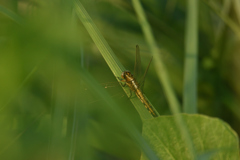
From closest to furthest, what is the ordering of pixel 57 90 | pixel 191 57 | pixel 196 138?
pixel 196 138
pixel 57 90
pixel 191 57

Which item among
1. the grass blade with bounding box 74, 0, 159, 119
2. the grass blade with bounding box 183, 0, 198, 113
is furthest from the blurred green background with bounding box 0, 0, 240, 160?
the grass blade with bounding box 183, 0, 198, 113

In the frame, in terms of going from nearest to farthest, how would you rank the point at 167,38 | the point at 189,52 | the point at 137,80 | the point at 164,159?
the point at 164,159 < the point at 189,52 < the point at 137,80 < the point at 167,38

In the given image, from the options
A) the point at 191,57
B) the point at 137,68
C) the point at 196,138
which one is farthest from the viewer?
the point at 137,68

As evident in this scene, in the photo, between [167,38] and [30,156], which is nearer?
[30,156]

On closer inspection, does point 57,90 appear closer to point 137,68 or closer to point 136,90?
point 136,90

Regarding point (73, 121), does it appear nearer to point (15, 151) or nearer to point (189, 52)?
point (15, 151)

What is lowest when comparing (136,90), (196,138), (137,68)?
(196,138)

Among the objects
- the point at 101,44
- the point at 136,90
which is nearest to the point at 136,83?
the point at 136,90

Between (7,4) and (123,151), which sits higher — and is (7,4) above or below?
above

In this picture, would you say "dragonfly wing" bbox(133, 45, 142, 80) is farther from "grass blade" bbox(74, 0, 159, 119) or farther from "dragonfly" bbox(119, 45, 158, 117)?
"grass blade" bbox(74, 0, 159, 119)

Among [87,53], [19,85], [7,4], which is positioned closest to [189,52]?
[87,53]
